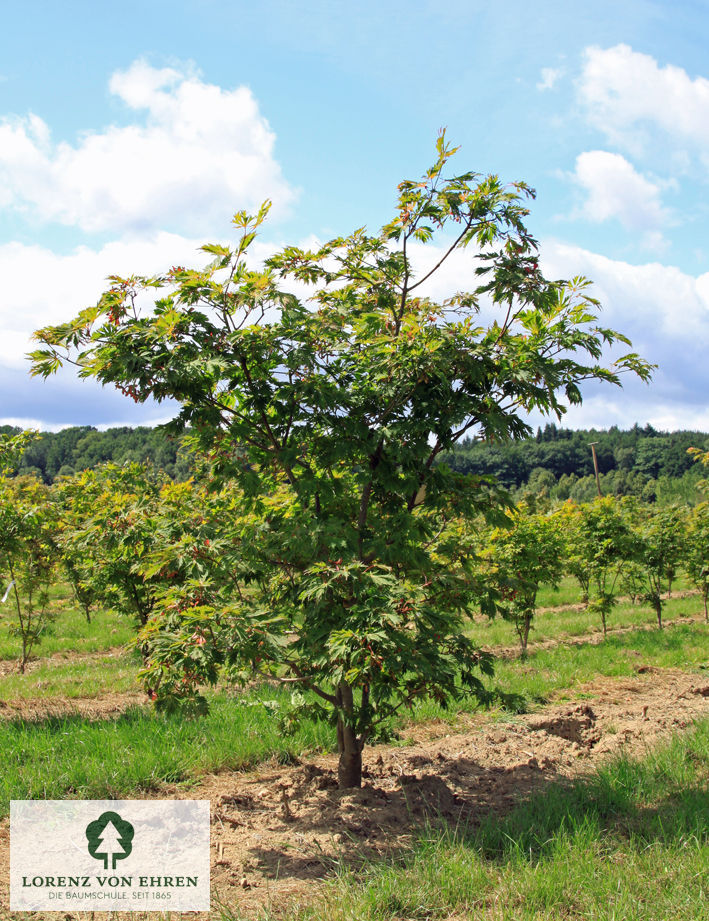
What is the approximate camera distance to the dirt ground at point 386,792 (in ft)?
13.8

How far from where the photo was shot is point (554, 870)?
148 inches

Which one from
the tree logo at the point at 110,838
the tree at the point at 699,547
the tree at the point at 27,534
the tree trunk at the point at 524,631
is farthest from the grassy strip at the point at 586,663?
the tree at the point at 27,534

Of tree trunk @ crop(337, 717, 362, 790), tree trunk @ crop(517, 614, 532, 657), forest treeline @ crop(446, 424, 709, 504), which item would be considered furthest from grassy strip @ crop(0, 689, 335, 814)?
forest treeline @ crop(446, 424, 709, 504)

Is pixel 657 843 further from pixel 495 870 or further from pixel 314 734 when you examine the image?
pixel 314 734

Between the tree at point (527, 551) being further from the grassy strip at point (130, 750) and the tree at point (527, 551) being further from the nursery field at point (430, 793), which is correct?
the grassy strip at point (130, 750)

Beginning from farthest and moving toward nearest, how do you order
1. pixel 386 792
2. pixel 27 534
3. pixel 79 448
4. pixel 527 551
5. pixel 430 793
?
pixel 79 448 < pixel 527 551 < pixel 27 534 < pixel 386 792 < pixel 430 793

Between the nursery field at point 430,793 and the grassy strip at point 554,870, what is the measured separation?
13mm

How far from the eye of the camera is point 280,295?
4.45 m

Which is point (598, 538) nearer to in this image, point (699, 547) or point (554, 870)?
point (699, 547)

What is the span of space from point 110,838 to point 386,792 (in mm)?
2184

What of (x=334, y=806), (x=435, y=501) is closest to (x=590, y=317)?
(x=435, y=501)

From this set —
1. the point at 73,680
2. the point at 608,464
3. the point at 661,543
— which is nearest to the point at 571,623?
the point at 661,543

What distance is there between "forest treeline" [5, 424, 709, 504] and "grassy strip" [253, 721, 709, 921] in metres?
66.9

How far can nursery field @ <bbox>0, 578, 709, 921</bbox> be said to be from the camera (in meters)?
3.64
